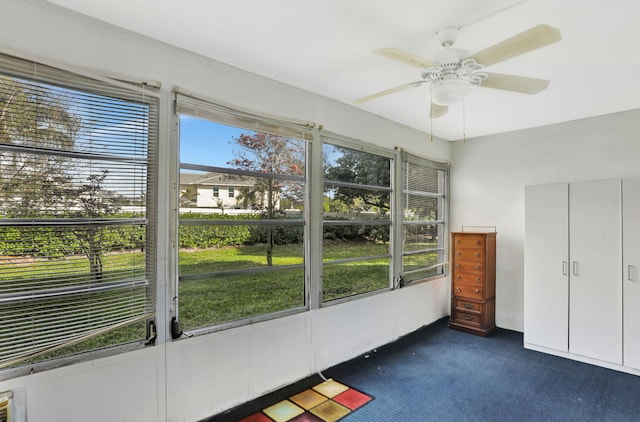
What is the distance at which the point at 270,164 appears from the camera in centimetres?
289

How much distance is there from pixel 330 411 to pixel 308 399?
0.23 metres

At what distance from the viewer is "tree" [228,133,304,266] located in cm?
275

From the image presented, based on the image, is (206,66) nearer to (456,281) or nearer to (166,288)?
(166,288)

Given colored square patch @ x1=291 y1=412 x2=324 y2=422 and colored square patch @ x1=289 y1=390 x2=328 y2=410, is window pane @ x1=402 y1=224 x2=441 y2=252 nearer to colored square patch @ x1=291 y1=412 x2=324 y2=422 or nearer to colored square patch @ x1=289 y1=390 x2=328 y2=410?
colored square patch @ x1=289 y1=390 x2=328 y2=410

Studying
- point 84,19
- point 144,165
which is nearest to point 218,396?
point 144,165

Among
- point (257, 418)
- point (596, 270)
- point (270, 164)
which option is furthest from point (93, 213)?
point (596, 270)

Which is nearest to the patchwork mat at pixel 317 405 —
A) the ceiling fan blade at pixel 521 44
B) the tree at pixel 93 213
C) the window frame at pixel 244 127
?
the window frame at pixel 244 127

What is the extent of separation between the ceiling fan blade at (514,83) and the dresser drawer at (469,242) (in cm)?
252

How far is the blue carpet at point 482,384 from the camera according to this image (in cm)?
255

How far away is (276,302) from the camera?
2920 millimetres

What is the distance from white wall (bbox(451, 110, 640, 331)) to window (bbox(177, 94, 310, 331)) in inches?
112

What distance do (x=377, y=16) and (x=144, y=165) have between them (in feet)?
5.38

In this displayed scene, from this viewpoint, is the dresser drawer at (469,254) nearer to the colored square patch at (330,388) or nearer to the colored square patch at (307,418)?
the colored square patch at (330,388)

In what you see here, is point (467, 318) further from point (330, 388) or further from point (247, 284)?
point (247, 284)
